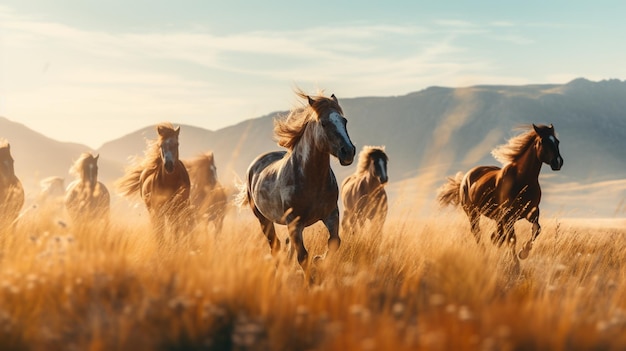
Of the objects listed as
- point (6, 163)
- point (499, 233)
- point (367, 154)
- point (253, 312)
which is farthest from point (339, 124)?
point (6, 163)

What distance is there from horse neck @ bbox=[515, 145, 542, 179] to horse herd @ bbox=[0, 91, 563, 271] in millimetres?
17

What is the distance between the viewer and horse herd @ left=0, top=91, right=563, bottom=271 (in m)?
8.00

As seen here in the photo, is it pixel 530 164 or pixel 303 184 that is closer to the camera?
pixel 303 184

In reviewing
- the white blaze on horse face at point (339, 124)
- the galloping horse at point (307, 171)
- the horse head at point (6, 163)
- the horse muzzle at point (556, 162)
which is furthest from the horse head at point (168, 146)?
the horse muzzle at point (556, 162)

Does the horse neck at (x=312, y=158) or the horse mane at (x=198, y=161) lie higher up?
the horse neck at (x=312, y=158)

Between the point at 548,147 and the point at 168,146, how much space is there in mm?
6294

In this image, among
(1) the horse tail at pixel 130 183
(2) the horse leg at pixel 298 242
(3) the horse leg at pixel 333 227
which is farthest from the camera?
(1) the horse tail at pixel 130 183

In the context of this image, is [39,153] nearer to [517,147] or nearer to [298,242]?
[517,147]

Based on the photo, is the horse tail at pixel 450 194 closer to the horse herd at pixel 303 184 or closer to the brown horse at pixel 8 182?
the horse herd at pixel 303 184

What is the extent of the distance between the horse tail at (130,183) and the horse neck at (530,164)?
6729 mm

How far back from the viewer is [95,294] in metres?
5.13

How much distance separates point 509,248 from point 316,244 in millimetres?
2924

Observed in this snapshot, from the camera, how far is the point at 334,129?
7.50 metres

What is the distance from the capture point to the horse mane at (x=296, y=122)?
8047mm
